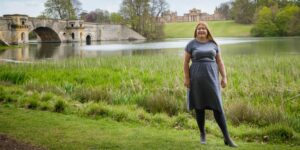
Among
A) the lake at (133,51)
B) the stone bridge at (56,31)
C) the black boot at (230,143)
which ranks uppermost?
the stone bridge at (56,31)

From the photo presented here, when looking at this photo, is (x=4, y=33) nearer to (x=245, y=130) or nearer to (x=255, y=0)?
(x=245, y=130)

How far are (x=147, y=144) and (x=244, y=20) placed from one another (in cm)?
8759

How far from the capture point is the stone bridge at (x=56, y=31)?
153 ft

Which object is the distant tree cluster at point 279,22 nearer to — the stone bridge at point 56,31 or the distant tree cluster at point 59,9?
the stone bridge at point 56,31

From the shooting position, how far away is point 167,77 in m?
11.5

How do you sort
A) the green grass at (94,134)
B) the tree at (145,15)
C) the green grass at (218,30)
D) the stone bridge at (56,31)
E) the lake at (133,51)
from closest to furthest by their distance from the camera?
the green grass at (94,134) → the lake at (133,51) → the stone bridge at (56,31) → the tree at (145,15) → the green grass at (218,30)

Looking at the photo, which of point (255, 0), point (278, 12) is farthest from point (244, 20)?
point (278, 12)

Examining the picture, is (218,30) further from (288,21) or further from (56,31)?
(56,31)

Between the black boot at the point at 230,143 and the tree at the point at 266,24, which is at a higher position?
the tree at the point at 266,24

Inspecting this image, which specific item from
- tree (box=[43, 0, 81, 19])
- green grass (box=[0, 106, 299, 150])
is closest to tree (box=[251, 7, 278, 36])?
tree (box=[43, 0, 81, 19])

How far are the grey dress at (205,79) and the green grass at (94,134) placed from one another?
0.54m

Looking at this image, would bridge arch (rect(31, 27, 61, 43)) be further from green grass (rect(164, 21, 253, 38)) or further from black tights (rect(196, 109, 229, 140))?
black tights (rect(196, 109, 229, 140))

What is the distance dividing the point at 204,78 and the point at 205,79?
0.06 feet

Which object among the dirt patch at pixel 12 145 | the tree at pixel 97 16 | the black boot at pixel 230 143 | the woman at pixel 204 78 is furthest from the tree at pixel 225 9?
the dirt patch at pixel 12 145
